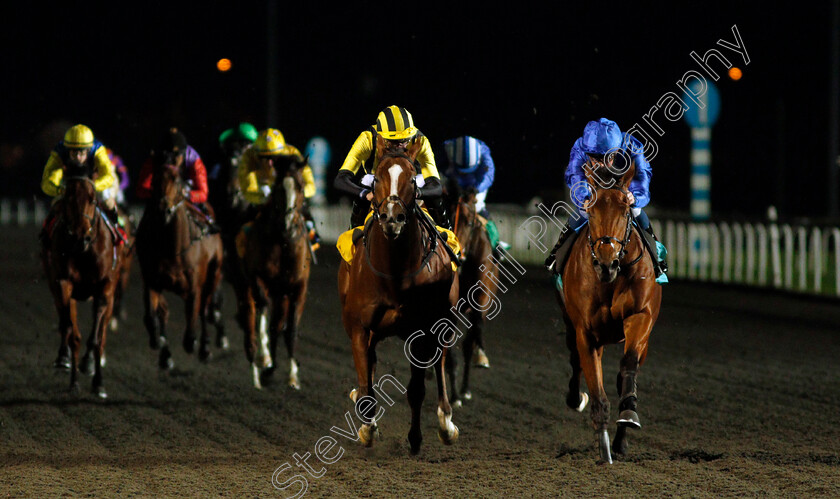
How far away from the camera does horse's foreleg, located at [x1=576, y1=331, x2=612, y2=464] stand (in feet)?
21.2

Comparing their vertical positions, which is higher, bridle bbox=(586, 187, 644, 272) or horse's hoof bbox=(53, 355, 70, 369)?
bridle bbox=(586, 187, 644, 272)

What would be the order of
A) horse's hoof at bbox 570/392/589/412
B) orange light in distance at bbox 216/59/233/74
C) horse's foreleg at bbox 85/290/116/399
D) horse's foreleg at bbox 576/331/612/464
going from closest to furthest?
horse's foreleg at bbox 576/331/612/464 → horse's hoof at bbox 570/392/589/412 → horse's foreleg at bbox 85/290/116/399 → orange light in distance at bbox 216/59/233/74

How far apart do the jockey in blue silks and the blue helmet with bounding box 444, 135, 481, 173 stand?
8.85 feet

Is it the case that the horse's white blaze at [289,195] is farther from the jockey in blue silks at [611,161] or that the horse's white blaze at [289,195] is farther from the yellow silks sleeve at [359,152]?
the jockey in blue silks at [611,161]

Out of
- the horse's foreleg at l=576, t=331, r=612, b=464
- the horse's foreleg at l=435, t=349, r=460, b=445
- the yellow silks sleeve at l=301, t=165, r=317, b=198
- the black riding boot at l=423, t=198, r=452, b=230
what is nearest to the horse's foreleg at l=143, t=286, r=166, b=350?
the yellow silks sleeve at l=301, t=165, r=317, b=198

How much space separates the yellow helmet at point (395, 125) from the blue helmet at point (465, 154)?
297 centimetres

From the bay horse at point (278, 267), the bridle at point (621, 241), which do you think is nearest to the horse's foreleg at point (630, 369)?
the bridle at point (621, 241)

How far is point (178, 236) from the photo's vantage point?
415 inches

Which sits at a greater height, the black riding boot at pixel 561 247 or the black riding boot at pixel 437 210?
the black riding boot at pixel 437 210

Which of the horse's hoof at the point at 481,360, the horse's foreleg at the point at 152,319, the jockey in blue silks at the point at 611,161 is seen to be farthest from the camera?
the horse's foreleg at the point at 152,319

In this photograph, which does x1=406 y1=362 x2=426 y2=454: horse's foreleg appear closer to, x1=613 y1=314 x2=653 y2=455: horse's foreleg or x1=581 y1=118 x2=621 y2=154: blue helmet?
x1=613 y1=314 x2=653 y2=455: horse's foreleg

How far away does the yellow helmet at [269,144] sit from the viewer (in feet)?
35.2

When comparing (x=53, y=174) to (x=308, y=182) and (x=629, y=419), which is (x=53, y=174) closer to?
(x=308, y=182)

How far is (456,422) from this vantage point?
26.3 ft
